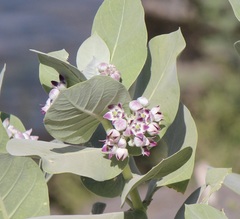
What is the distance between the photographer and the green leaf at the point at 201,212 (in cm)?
79

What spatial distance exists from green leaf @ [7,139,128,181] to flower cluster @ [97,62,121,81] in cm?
10

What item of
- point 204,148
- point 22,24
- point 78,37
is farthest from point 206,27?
point 22,24

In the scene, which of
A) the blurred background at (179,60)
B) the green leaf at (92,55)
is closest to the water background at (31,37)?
the blurred background at (179,60)

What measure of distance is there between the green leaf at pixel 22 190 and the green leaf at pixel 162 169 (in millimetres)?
101

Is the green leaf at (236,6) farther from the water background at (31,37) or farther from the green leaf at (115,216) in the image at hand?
the water background at (31,37)

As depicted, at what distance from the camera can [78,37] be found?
6.60 metres

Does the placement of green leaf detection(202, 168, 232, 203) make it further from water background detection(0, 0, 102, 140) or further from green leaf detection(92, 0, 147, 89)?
water background detection(0, 0, 102, 140)

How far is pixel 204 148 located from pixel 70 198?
1024 mm

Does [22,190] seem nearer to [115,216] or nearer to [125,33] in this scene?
[115,216]

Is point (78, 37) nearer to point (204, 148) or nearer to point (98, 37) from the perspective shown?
point (204, 148)

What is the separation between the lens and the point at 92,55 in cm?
96

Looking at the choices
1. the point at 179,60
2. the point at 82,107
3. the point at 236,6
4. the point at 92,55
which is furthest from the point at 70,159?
the point at 179,60

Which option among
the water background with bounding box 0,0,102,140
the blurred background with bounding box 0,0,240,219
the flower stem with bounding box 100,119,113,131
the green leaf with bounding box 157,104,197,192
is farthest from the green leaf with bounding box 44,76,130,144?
the water background with bounding box 0,0,102,140

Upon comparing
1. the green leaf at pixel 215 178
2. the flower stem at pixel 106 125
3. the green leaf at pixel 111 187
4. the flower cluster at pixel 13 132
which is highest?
the flower stem at pixel 106 125
